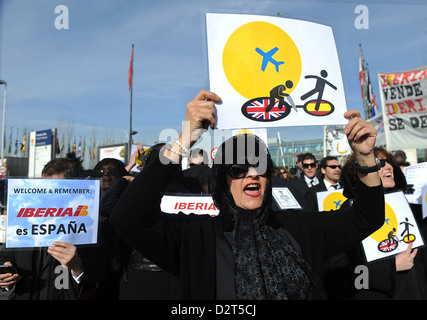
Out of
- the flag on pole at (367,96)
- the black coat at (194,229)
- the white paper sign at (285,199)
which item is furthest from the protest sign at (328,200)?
the flag on pole at (367,96)

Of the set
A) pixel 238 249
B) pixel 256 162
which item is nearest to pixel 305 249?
pixel 238 249

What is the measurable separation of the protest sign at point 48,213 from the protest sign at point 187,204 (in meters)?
1.34

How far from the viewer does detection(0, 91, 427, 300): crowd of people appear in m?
1.63

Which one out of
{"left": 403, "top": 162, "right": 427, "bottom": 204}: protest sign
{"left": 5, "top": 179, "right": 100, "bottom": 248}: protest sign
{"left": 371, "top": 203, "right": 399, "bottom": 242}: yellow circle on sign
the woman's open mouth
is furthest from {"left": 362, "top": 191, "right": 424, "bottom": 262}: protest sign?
{"left": 5, "top": 179, "right": 100, "bottom": 248}: protest sign

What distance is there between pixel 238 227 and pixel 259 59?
0.97m

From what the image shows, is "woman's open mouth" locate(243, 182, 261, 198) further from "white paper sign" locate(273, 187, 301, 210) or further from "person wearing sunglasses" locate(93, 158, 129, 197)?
"person wearing sunglasses" locate(93, 158, 129, 197)

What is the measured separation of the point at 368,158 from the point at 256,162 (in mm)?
587

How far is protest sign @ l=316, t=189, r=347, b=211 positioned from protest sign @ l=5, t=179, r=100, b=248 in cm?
227

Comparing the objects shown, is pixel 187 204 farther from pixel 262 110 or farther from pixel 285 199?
pixel 262 110

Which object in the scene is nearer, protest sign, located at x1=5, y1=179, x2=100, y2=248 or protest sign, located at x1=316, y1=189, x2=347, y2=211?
protest sign, located at x1=5, y1=179, x2=100, y2=248

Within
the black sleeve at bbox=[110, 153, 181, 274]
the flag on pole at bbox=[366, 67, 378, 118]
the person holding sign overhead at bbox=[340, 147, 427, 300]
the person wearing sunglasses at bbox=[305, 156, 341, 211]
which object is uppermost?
the flag on pole at bbox=[366, 67, 378, 118]

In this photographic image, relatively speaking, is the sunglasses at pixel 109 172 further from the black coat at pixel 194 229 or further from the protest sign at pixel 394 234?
the protest sign at pixel 394 234

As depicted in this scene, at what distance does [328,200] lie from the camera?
3.73 meters

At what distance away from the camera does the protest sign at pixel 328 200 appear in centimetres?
371
